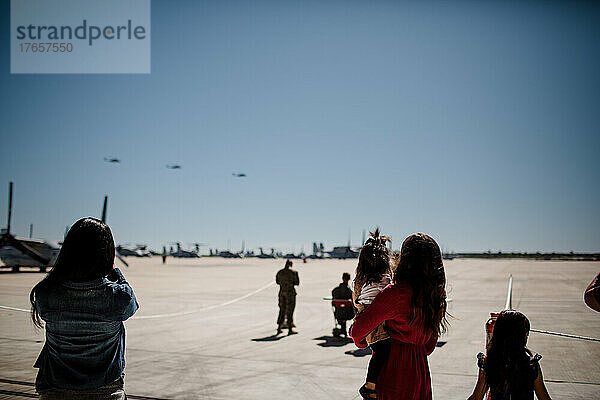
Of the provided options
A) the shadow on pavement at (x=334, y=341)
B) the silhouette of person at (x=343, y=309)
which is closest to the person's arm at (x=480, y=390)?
the shadow on pavement at (x=334, y=341)

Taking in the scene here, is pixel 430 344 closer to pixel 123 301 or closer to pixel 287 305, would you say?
pixel 123 301

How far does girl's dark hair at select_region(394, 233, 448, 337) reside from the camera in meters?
2.96

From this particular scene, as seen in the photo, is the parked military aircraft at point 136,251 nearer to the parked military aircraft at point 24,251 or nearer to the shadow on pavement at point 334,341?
the parked military aircraft at point 24,251

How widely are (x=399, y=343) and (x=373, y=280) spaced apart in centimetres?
66

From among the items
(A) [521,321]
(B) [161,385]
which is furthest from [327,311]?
(A) [521,321]

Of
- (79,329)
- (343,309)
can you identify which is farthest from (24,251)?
(79,329)

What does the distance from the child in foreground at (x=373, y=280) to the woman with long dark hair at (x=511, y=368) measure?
717 millimetres

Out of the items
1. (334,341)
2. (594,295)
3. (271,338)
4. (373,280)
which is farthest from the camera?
(271,338)

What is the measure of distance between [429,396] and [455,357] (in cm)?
665

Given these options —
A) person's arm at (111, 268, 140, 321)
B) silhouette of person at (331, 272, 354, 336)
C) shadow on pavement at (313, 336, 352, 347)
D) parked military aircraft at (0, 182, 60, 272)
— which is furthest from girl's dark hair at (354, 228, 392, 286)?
parked military aircraft at (0, 182, 60, 272)

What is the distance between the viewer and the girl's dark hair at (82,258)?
8.97 ft

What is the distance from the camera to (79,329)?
8.94 feet

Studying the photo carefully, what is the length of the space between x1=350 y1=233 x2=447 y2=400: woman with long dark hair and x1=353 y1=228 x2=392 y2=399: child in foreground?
0.21m

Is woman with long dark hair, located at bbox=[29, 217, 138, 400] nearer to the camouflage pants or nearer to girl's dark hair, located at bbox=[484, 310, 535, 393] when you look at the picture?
girl's dark hair, located at bbox=[484, 310, 535, 393]
